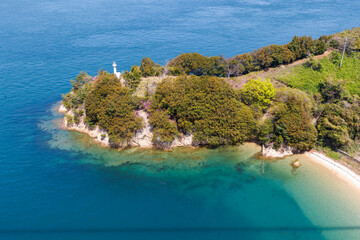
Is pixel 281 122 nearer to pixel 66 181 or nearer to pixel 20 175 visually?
pixel 66 181

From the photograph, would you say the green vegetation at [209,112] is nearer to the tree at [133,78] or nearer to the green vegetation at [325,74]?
the tree at [133,78]

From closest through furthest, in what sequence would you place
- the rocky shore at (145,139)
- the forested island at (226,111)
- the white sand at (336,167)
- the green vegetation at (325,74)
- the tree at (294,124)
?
the white sand at (336,167) → the tree at (294,124) → the forested island at (226,111) → the rocky shore at (145,139) → the green vegetation at (325,74)

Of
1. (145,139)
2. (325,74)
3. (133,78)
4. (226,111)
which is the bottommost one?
(145,139)

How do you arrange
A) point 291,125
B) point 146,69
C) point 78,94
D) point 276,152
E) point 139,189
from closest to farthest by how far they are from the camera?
point 139,189, point 291,125, point 276,152, point 78,94, point 146,69

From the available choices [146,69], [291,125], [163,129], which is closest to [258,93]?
[291,125]

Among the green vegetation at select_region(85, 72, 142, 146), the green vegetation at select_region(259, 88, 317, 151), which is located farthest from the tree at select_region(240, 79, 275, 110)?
the green vegetation at select_region(85, 72, 142, 146)

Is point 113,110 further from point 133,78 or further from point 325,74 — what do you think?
point 325,74

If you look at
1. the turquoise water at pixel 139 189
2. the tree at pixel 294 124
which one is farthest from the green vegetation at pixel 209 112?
the tree at pixel 294 124
